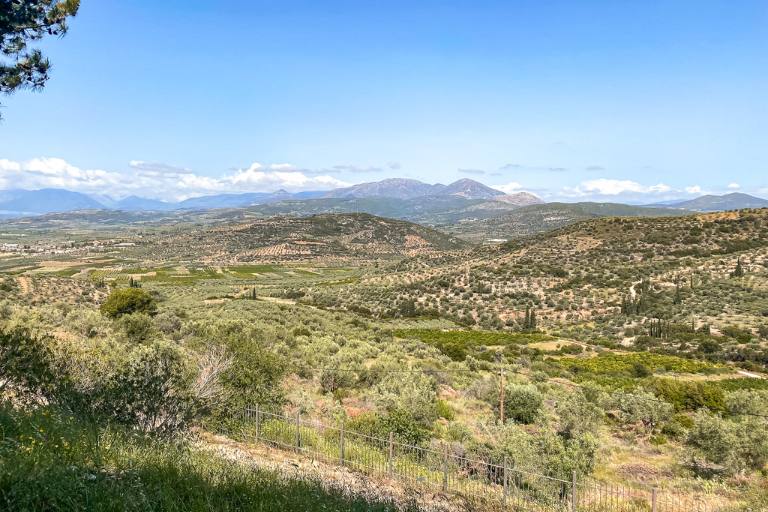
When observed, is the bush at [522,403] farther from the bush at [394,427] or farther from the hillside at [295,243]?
the hillside at [295,243]

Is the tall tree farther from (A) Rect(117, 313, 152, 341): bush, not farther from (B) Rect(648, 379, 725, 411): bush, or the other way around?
(B) Rect(648, 379, 725, 411): bush

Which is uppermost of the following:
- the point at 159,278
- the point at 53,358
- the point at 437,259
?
the point at 53,358

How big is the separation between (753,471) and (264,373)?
16.9 metres

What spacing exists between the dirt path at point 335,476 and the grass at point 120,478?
144 cm

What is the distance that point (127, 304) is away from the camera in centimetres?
3056

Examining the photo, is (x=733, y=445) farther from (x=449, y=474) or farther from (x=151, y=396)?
(x=151, y=396)

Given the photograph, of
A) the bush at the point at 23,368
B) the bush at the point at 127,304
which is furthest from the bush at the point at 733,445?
the bush at the point at 127,304

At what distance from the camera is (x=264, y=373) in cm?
1473

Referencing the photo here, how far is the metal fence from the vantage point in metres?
9.80

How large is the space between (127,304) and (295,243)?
138 metres

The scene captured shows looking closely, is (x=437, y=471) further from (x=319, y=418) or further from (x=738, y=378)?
(x=738, y=378)

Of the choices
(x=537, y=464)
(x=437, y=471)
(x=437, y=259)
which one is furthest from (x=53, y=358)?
(x=437, y=259)

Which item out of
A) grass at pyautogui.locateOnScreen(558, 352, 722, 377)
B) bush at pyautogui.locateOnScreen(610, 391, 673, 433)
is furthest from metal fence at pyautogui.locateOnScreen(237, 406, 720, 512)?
grass at pyautogui.locateOnScreen(558, 352, 722, 377)

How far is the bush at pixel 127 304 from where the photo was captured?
97.8ft
